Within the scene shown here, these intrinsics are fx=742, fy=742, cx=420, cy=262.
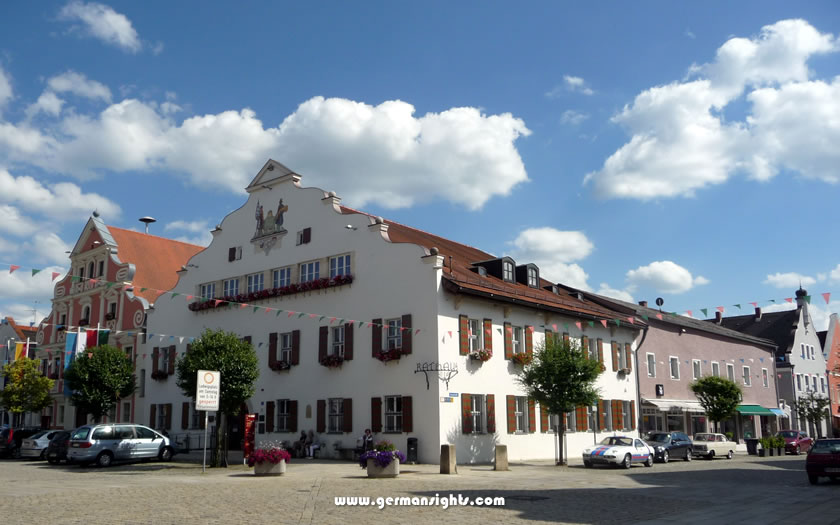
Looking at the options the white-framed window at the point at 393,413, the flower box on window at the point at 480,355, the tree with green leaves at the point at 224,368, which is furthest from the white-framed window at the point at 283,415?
the flower box on window at the point at 480,355

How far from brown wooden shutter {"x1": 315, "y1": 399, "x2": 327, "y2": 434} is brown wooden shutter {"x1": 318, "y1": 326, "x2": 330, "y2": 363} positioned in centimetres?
188

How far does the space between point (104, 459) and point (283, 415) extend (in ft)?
26.4

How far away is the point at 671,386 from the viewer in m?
44.2

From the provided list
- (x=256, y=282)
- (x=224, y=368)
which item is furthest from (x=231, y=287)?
(x=224, y=368)

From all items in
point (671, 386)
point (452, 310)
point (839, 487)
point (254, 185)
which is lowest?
point (839, 487)

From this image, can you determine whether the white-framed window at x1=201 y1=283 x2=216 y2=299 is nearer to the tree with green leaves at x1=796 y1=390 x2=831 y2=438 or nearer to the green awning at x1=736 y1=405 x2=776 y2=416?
the green awning at x1=736 y1=405 x2=776 y2=416

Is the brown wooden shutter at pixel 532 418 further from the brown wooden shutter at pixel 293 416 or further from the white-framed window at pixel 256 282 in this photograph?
the white-framed window at pixel 256 282

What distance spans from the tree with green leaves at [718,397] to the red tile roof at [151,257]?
34133 mm

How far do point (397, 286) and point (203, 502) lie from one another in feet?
53.5

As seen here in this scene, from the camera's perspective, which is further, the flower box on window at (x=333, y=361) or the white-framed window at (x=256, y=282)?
the white-framed window at (x=256, y=282)

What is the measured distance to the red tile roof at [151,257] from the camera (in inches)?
1923

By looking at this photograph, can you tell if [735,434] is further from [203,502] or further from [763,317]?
[203,502]

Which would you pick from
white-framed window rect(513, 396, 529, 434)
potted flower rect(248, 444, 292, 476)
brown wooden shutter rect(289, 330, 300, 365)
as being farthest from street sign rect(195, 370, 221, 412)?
white-framed window rect(513, 396, 529, 434)

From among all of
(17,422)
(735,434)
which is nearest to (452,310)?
(735,434)
